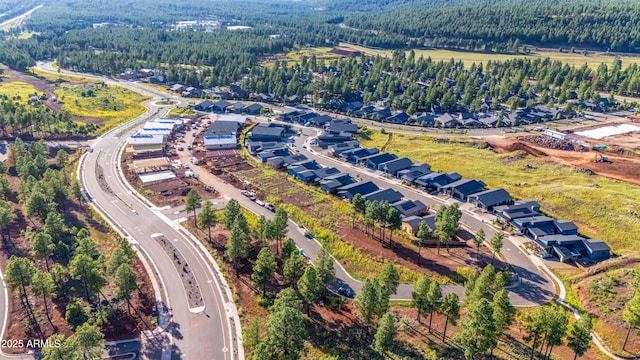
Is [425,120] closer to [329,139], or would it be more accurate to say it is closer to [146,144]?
[329,139]

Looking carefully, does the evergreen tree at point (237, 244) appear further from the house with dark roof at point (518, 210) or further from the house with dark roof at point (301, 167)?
the house with dark roof at point (518, 210)

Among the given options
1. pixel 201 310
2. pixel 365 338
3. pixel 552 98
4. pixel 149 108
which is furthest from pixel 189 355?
pixel 552 98

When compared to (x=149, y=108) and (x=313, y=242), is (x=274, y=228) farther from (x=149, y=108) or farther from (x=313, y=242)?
(x=149, y=108)

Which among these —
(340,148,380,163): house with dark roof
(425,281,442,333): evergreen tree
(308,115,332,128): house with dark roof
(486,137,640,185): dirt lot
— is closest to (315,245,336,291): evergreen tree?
(425,281,442,333): evergreen tree

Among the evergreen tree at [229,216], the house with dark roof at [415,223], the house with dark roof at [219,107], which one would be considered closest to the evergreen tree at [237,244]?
the evergreen tree at [229,216]

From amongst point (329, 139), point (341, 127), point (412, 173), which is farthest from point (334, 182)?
point (341, 127)

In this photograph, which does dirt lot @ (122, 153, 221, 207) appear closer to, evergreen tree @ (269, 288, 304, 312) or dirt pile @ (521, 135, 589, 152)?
evergreen tree @ (269, 288, 304, 312)
